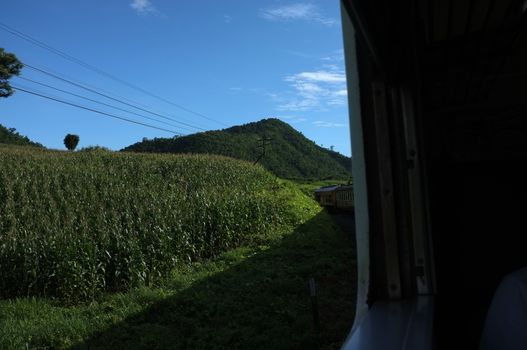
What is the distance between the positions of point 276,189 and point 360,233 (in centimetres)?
1864

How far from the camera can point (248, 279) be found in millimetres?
8695

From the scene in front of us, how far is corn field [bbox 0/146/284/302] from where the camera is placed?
7.73 meters

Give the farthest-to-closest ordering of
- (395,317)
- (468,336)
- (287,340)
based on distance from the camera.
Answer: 1. (287,340)
2. (468,336)
3. (395,317)

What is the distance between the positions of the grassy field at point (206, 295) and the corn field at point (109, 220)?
7 centimetres

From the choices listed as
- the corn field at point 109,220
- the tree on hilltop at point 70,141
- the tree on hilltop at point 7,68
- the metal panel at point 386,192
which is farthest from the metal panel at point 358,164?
the tree on hilltop at point 70,141

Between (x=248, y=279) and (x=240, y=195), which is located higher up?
(x=240, y=195)

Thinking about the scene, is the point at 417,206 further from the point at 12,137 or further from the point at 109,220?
the point at 12,137

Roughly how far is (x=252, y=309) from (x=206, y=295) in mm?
992

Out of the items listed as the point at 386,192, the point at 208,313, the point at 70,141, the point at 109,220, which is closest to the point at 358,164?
the point at 386,192

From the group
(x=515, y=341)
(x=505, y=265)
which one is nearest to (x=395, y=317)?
(x=515, y=341)

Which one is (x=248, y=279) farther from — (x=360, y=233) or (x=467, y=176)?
(x=360, y=233)

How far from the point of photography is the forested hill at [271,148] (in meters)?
55.2

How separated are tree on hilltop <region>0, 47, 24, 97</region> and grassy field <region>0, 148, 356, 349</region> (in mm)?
22506

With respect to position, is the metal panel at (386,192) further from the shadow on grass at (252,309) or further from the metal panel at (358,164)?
the shadow on grass at (252,309)
